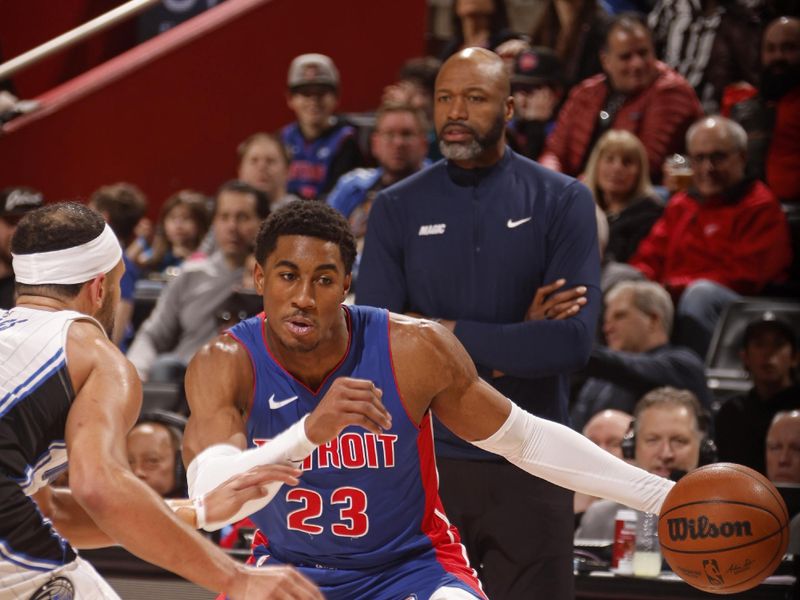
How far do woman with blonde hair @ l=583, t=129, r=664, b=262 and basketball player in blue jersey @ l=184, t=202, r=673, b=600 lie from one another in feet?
11.2

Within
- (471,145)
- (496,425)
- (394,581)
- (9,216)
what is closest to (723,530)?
(496,425)

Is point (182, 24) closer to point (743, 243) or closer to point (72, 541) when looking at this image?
point (743, 243)

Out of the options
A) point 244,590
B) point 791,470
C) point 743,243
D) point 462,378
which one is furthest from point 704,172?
point 244,590

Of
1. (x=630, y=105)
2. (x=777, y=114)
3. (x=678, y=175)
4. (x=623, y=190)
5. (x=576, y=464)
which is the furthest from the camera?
(x=630, y=105)

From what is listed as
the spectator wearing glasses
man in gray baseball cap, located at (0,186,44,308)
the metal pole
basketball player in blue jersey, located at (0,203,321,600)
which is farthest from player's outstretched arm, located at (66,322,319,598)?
man in gray baseball cap, located at (0,186,44,308)

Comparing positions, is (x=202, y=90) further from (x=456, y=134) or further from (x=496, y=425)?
(x=496, y=425)

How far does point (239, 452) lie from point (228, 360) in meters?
0.29

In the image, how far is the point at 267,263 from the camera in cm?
355

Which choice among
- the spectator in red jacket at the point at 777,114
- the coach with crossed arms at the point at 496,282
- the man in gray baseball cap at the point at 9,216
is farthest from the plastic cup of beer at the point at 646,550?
the man in gray baseball cap at the point at 9,216

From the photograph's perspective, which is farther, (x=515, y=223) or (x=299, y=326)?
(x=515, y=223)

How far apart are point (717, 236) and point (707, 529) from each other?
3.38 m

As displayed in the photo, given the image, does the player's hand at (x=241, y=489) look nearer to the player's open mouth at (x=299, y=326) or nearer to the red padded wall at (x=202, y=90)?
the player's open mouth at (x=299, y=326)

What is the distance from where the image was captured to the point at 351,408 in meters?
3.13

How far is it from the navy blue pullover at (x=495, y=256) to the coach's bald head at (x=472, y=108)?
8 cm
